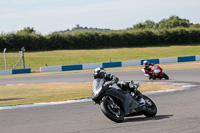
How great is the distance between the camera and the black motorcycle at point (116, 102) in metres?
6.88

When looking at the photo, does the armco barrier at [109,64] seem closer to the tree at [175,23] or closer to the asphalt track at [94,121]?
the asphalt track at [94,121]

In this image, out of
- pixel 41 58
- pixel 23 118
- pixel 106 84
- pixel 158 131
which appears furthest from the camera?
pixel 41 58

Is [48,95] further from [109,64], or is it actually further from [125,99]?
[109,64]

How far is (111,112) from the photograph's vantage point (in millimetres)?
6887

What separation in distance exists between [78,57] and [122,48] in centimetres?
1068

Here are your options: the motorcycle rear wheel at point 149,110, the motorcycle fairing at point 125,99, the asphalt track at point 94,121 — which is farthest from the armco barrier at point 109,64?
the motorcycle fairing at point 125,99

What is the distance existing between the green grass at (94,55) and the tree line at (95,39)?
2993 mm

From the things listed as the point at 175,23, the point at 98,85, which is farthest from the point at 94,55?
the point at 175,23

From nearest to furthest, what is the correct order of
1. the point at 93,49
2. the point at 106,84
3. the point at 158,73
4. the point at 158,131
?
1. the point at 158,131
2. the point at 106,84
3. the point at 158,73
4. the point at 93,49

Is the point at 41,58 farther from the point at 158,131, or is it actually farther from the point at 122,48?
the point at 158,131

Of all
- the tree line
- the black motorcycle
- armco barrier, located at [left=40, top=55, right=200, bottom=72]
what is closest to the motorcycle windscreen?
the black motorcycle

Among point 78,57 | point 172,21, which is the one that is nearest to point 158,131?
point 78,57

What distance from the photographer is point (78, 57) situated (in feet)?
163

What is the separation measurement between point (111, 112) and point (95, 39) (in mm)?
52063
